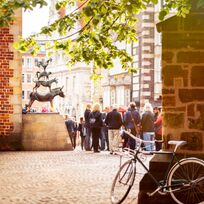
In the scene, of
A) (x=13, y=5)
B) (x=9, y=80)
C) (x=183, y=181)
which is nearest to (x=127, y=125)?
(x=9, y=80)

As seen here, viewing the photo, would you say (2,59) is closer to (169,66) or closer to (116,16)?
(116,16)

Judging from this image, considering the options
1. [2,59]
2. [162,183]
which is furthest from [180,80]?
[2,59]

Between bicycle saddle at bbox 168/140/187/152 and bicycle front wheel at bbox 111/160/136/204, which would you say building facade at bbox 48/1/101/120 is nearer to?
bicycle front wheel at bbox 111/160/136/204

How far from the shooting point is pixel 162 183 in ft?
30.2

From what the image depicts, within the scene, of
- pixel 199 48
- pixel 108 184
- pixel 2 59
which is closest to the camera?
pixel 199 48

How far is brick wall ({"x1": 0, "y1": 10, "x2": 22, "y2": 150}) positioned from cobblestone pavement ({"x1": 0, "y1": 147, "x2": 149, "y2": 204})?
2.60m

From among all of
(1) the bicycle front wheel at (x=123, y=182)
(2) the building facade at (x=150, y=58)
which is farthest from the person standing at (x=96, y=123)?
(2) the building facade at (x=150, y=58)

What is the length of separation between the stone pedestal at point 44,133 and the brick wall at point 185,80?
1429 cm

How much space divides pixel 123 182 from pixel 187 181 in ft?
3.81

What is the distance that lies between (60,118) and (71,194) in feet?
45.0

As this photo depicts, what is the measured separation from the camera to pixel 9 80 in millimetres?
23016

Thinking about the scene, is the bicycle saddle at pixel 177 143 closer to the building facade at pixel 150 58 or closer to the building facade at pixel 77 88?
the building facade at pixel 150 58

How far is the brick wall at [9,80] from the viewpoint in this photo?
903 inches

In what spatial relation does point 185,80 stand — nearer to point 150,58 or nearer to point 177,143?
point 177,143
